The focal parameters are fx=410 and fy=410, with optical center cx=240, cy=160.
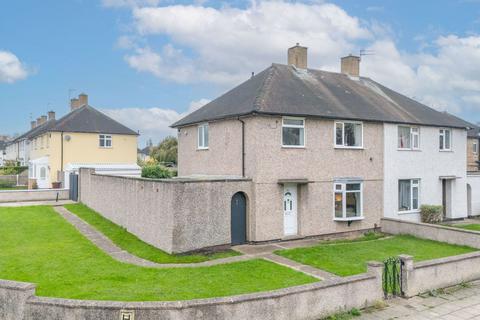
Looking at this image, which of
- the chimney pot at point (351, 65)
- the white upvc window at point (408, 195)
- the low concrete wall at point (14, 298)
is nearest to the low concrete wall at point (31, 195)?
the chimney pot at point (351, 65)

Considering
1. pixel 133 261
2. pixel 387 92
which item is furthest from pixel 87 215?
pixel 387 92

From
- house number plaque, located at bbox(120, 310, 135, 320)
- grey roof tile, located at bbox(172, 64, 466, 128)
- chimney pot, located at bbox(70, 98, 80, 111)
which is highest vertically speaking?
chimney pot, located at bbox(70, 98, 80, 111)

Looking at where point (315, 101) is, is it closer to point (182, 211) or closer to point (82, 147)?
point (182, 211)

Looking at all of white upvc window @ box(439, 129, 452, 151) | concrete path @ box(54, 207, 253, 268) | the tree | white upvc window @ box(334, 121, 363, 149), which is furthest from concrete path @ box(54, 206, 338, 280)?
the tree

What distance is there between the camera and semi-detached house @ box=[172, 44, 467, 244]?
16.2 m

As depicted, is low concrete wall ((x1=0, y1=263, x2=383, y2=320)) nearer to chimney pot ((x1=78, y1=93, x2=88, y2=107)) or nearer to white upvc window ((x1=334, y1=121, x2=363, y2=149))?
white upvc window ((x1=334, y1=121, x2=363, y2=149))

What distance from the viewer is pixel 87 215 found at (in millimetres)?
21438

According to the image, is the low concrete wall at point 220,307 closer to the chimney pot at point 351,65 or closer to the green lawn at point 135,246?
the green lawn at point 135,246

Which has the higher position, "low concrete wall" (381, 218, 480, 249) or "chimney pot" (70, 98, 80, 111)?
"chimney pot" (70, 98, 80, 111)

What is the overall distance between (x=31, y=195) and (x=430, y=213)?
24.6 metres

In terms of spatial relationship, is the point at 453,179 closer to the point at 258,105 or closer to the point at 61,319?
the point at 258,105

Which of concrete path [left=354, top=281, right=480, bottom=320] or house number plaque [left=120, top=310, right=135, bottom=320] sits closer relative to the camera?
house number plaque [left=120, top=310, right=135, bottom=320]

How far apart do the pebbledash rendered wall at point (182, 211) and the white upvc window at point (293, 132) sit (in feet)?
8.25

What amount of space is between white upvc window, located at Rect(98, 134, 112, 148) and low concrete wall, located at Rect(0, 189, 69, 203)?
10.1m
